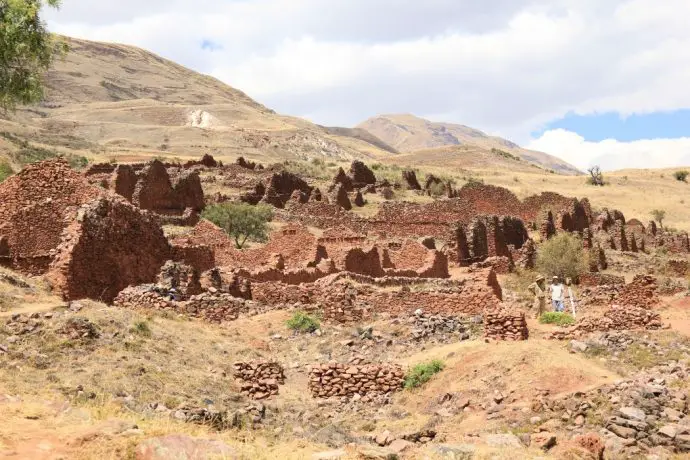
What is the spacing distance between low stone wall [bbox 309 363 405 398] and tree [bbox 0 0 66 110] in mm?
9979

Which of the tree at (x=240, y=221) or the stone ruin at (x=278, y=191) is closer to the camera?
the tree at (x=240, y=221)

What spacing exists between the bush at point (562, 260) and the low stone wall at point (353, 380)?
21.1m

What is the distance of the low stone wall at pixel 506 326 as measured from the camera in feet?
48.2

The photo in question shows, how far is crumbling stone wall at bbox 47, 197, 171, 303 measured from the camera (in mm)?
16250

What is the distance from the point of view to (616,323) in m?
16.8

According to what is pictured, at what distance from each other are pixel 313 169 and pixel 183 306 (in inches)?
2456

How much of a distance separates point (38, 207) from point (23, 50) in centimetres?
466

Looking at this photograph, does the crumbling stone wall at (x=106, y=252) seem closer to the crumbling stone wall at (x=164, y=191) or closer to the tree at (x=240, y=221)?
the tree at (x=240, y=221)

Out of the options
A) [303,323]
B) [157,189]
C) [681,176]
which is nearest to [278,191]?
[157,189]

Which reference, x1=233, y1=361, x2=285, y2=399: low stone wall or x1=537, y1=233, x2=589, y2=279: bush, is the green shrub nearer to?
x1=233, y1=361, x2=285, y2=399: low stone wall

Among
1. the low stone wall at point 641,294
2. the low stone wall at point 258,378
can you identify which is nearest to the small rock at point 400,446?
the low stone wall at point 258,378

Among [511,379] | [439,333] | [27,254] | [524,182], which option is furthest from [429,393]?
[524,182]

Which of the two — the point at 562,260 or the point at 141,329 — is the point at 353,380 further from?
the point at 562,260

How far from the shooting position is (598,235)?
48.1 metres
